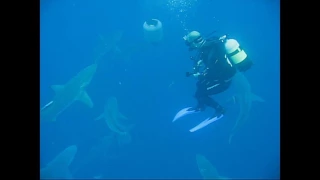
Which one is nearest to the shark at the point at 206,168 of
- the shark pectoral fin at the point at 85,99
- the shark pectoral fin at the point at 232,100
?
the shark pectoral fin at the point at 232,100

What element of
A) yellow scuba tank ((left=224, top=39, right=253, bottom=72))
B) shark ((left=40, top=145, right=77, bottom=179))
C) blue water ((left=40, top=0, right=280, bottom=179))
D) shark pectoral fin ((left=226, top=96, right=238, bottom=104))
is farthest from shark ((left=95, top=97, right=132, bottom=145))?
yellow scuba tank ((left=224, top=39, right=253, bottom=72))

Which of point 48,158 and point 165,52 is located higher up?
point 165,52

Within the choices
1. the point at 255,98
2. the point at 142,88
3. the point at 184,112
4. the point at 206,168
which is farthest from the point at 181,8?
the point at 206,168

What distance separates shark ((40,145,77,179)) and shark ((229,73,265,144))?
5.15 feet

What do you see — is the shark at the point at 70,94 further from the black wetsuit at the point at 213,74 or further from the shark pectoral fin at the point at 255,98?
the shark pectoral fin at the point at 255,98

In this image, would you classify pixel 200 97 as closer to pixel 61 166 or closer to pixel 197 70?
pixel 197 70

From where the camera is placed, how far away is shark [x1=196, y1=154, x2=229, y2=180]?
9.70ft

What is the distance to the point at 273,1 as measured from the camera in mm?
3006

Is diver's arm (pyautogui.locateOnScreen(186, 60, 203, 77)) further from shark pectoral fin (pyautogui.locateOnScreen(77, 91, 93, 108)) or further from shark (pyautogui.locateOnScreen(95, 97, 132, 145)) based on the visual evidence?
shark pectoral fin (pyautogui.locateOnScreen(77, 91, 93, 108))

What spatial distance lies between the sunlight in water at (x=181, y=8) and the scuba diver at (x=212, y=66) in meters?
0.16

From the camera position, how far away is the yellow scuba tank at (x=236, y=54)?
2.85m
